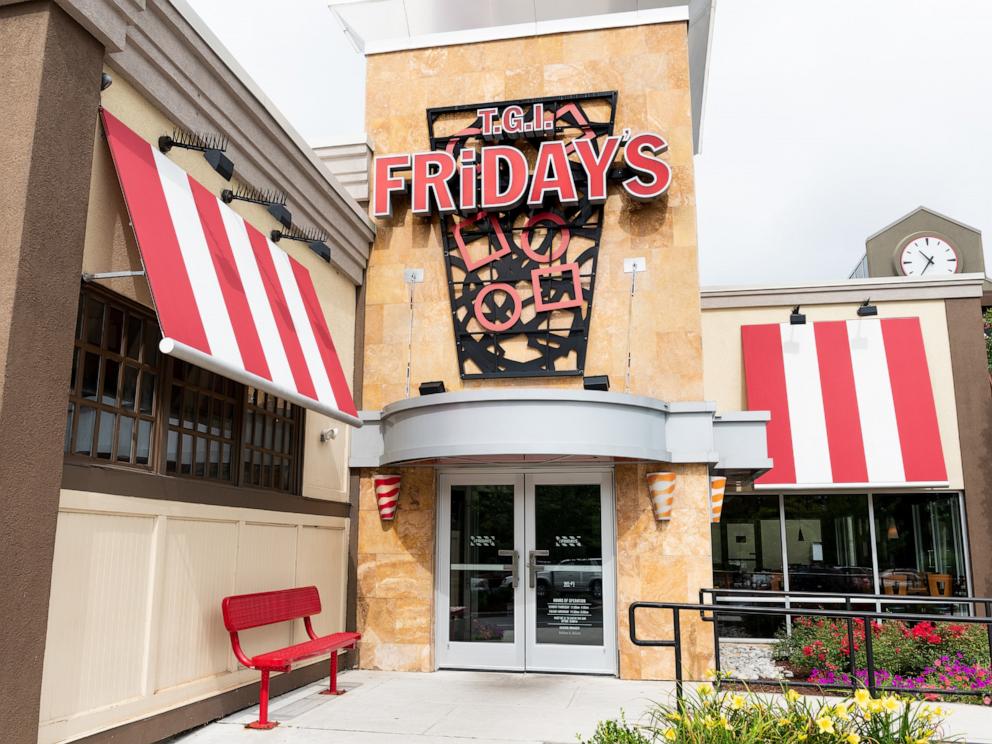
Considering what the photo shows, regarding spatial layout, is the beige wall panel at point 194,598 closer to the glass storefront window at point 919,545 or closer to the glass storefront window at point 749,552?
the glass storefront window at point 749,552

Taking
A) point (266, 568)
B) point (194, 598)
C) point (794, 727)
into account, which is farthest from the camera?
point (266, 568)

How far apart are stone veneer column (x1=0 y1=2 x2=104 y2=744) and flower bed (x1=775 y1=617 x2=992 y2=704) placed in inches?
314

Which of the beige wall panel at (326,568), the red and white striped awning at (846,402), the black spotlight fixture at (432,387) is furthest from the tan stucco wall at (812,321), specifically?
the beige wall panel at (326,568)

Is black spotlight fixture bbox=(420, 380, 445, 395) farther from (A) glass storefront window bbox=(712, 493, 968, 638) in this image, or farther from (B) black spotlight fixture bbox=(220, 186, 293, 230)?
(A) glass storefront window bbox=(712, 493, 968, 638)

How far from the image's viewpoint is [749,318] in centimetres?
1415

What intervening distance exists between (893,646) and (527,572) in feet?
14.6

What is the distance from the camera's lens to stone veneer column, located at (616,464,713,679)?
370 inches

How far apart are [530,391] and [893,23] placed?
10211 mm

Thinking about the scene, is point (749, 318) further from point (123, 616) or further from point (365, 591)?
point (123, 616)

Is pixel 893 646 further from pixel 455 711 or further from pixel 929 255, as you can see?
pixel 929 255

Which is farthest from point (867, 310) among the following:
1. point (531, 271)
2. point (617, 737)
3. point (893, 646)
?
point (617, 737)

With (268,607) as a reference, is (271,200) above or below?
above

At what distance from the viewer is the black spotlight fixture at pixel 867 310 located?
13583mm

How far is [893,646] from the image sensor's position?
10.0m
